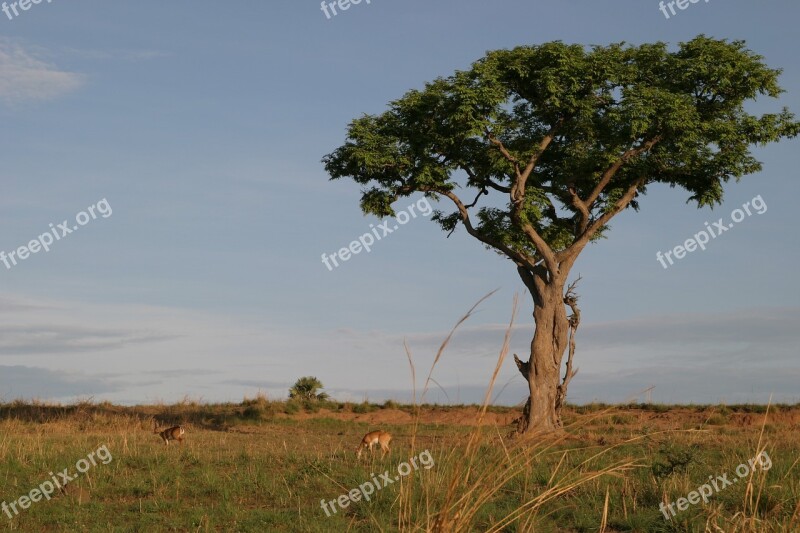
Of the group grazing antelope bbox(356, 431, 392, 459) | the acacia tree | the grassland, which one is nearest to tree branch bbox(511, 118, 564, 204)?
the acacia tree

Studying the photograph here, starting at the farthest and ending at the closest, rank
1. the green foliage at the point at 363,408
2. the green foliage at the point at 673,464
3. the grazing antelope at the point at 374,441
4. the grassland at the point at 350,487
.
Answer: the green foliage at the point at 363,408 < the grazing antelope at the point at 374,441 < the green foliage at the point at 673,464 < the grassland at the point at 350,487

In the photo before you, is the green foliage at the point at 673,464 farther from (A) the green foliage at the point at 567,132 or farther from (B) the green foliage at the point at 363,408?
(B) the green foliage at the point at 363,408

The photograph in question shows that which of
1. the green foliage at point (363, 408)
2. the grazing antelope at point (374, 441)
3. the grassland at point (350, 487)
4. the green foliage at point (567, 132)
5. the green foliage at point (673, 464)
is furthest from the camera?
the green foliage at point (363, 408)

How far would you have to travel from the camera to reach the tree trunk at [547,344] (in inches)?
982

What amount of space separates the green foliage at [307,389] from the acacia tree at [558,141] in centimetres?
1242

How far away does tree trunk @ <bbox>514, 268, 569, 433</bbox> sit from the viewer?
24.9m

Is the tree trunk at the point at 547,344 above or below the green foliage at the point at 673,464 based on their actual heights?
above

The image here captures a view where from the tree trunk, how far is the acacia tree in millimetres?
35

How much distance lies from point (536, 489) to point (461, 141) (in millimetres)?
15392

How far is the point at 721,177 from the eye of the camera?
2608 cm

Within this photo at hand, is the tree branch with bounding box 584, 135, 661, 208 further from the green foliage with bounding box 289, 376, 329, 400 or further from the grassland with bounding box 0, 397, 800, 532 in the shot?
the green foliage with bounding box 289, 376, 329, 400

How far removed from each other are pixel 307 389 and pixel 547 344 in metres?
14.9

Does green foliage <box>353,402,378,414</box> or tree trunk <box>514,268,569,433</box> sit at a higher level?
tree trunk <box>514,268,569,433</box>

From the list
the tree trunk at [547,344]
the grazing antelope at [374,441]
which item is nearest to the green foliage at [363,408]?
the tree trunk at [547,344]
